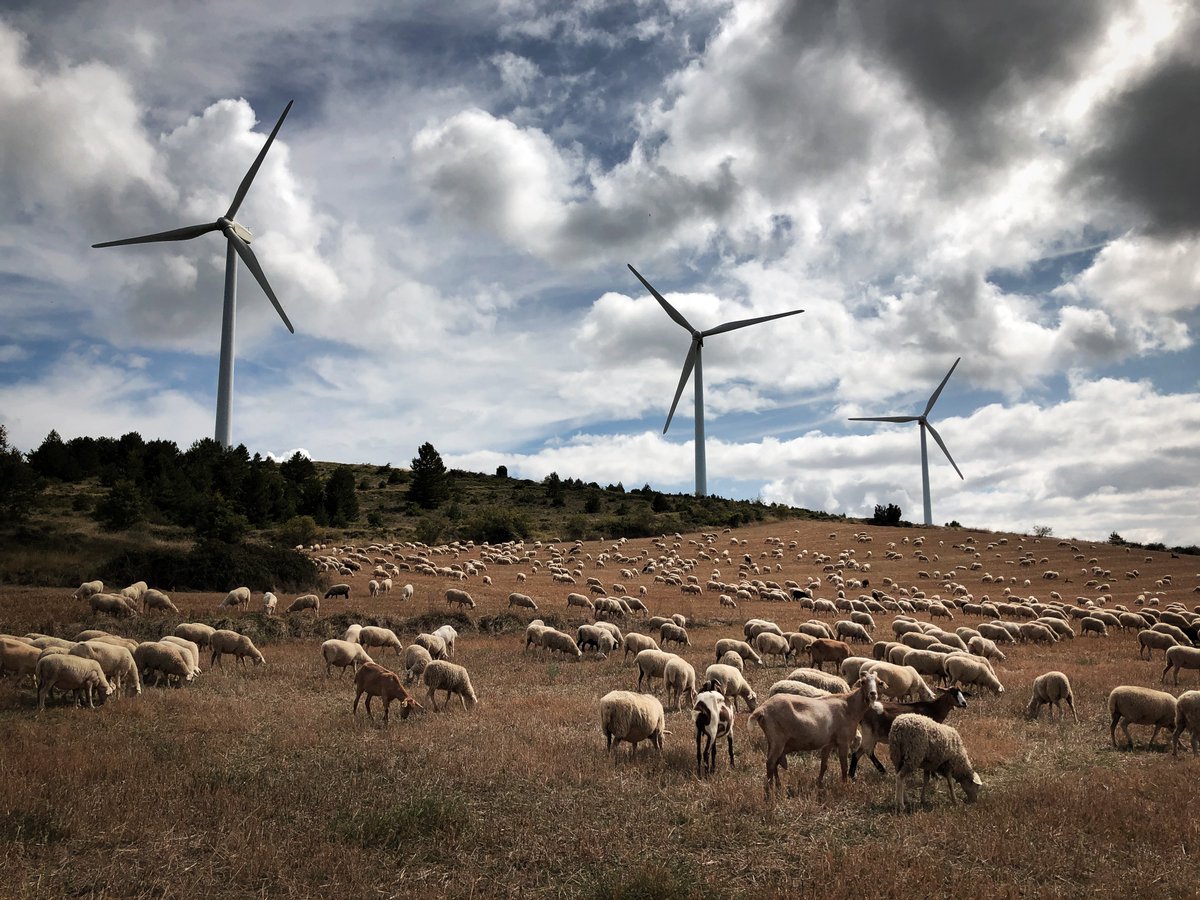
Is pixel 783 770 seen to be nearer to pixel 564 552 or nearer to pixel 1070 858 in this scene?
pixel 1070 858

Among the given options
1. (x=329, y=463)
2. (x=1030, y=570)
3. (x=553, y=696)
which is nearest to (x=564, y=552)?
(x=1030, y=570)

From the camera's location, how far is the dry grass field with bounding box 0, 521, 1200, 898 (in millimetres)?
7125

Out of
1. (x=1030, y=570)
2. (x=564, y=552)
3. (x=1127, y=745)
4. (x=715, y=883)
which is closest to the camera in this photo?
(x=715, y=883)

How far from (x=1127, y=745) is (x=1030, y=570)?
52899 mm

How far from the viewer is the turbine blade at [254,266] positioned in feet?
218

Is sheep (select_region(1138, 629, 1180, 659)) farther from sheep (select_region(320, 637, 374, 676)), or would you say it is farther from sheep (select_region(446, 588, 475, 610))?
sheep (select_region(446, 588, 475, 610))

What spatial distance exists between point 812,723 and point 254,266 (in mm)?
69490

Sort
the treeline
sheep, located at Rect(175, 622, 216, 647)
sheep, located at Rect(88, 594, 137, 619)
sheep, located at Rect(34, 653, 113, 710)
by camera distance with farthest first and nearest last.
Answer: the treeline → sheep, located at Rect(88, 594, 137, 619) → sheep, located at Rect(175, 622, 216, 647) → sheep, located at Rect(34, 653, 113, 710)

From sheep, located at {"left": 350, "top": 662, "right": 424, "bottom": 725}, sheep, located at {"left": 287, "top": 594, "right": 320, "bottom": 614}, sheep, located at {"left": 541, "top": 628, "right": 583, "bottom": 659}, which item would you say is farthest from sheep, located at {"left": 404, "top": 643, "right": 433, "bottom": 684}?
sheep, located at {"left": 287, "top": 594, "right": 320, "bottom": 614}

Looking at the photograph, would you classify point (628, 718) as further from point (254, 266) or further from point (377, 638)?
point (254, 266)

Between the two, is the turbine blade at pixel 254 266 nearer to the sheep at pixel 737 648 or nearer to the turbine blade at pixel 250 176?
the turbine blade at pixel 250 176

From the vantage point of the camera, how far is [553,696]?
626 inches

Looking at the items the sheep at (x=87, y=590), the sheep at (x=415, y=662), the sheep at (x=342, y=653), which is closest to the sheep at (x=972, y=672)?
the sheep at (x=415, y=662)

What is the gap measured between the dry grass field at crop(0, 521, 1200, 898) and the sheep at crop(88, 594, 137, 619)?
349 inches
